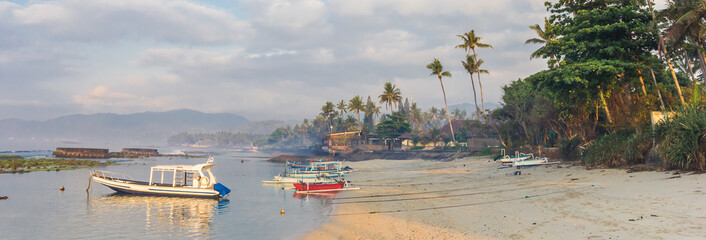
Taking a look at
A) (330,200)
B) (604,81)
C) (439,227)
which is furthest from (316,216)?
(604,81)

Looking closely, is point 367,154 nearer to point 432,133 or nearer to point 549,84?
point 432,133

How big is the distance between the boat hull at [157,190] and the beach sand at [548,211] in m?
12.5

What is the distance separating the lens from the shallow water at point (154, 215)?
19000mm

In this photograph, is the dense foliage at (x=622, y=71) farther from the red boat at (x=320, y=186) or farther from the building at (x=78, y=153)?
the building at (x=78, y=153)

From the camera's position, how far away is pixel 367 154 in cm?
9619

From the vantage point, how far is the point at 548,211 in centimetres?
1552

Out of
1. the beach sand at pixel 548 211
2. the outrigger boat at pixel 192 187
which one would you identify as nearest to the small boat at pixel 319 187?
the outrigger boat at pixel 192 187

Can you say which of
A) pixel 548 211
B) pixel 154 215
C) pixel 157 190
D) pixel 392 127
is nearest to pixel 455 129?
pixel 392 127

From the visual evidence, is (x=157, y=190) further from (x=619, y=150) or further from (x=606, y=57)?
(x=606, y=57)

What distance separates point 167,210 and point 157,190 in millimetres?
6542


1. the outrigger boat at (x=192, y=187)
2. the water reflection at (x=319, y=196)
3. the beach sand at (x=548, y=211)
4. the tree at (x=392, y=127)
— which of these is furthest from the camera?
the tree at (x=392, y=127)

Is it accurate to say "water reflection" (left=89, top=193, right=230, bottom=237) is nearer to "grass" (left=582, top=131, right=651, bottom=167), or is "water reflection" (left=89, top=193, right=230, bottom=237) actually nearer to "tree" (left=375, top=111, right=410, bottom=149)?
"grass" (left=582, top=131, right=651, bottom=167)

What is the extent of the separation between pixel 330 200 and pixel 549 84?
19.3 m

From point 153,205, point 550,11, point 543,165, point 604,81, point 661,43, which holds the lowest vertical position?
point 153,205
